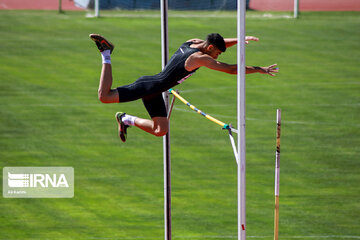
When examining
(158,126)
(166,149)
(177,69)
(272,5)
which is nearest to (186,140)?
(166,149)

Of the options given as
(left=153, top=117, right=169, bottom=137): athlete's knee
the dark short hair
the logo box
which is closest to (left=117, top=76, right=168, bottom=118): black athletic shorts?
(left=153, top=117, right=169, bottom=137): athlete's knee

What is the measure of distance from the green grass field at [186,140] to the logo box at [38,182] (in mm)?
241

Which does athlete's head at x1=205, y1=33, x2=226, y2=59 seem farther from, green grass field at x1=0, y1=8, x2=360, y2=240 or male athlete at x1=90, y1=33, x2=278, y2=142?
green grass field at x1=0, y1=8, x2=360, y2=240

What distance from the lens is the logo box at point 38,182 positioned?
1622 cm

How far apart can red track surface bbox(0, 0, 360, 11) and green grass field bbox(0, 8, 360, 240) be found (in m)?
6.00

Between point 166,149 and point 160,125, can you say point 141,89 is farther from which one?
point 166,149

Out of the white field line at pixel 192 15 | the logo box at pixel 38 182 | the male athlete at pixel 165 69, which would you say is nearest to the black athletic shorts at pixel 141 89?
the male athlete at pixel 165 69

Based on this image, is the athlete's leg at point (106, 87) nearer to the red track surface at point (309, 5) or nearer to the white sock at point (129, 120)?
the white sock at point (129, 120)

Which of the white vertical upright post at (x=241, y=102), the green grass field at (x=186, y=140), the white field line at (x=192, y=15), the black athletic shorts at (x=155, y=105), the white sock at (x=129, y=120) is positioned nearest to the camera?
the white vertical upright post at (x=241, y=102)

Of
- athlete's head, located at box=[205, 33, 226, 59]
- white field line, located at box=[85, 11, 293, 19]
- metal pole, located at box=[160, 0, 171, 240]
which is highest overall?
athlete's head, located at box=[205, 33, 226, 59]

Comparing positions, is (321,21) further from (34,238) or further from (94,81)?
(34,238)

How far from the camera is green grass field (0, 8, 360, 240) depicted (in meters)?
14.8

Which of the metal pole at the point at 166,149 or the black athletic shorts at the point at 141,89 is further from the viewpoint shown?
the metal pole at the point at 166,149

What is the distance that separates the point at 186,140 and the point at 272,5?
20.5 meters
